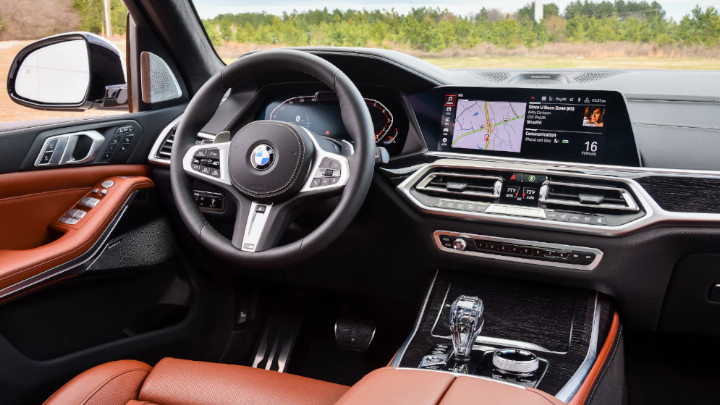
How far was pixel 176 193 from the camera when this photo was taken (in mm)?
1748

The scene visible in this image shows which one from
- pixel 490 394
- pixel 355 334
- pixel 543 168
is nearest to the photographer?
pixel 490 394

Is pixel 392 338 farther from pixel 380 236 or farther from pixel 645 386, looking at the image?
pixel 645 386


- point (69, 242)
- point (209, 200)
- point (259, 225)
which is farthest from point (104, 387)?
point (209, 200)

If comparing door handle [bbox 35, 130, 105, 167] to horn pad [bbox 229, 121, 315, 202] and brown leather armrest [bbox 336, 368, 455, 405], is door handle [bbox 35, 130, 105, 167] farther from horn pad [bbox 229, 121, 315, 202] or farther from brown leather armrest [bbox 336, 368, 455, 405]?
brown leather armrest [bbox 336, 368, 455, 405]

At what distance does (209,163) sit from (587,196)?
3.47 ft

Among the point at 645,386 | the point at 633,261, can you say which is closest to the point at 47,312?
the point at 633,261

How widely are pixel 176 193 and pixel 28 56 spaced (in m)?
0.89

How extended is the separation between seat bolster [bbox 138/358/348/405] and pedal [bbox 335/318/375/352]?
38.2 inches

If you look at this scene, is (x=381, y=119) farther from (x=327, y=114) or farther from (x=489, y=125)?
(x=489, y=125)

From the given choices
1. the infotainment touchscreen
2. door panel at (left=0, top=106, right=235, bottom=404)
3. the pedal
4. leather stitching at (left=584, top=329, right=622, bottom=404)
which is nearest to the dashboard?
the infotainment touchscreen

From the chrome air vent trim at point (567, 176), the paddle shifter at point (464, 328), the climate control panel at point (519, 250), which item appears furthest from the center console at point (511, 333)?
the chrome air vent trim at point (567, 176)

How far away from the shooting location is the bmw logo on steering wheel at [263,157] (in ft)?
5.43

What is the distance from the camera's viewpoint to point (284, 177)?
164 cm

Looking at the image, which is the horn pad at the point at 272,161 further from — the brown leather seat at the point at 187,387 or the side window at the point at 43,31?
the side window at the point at 43,31
